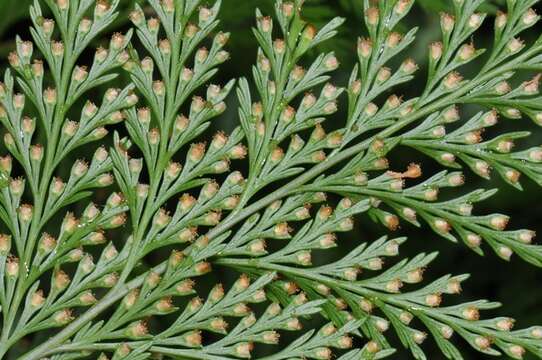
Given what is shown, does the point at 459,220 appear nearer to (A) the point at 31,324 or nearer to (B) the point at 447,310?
(B) the point at 447,310

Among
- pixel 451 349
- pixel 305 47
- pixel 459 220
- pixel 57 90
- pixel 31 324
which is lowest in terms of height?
pixel 451 349

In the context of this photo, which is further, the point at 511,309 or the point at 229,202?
the point at 511,309

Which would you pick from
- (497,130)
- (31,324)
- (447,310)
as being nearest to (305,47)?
(447,310)

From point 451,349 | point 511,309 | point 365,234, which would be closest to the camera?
point 451,349

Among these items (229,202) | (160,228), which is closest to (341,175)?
(229,202)

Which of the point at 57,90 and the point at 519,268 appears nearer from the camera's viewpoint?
the point at 57,90

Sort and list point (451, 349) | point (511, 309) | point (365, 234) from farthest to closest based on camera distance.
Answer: point (365, 234) < point (511, 309) < point (451, 349)

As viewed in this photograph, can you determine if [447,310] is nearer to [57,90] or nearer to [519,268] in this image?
[57,90]

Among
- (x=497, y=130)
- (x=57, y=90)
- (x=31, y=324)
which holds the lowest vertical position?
(x=31, y=324)

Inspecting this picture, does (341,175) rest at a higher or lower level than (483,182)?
lower
